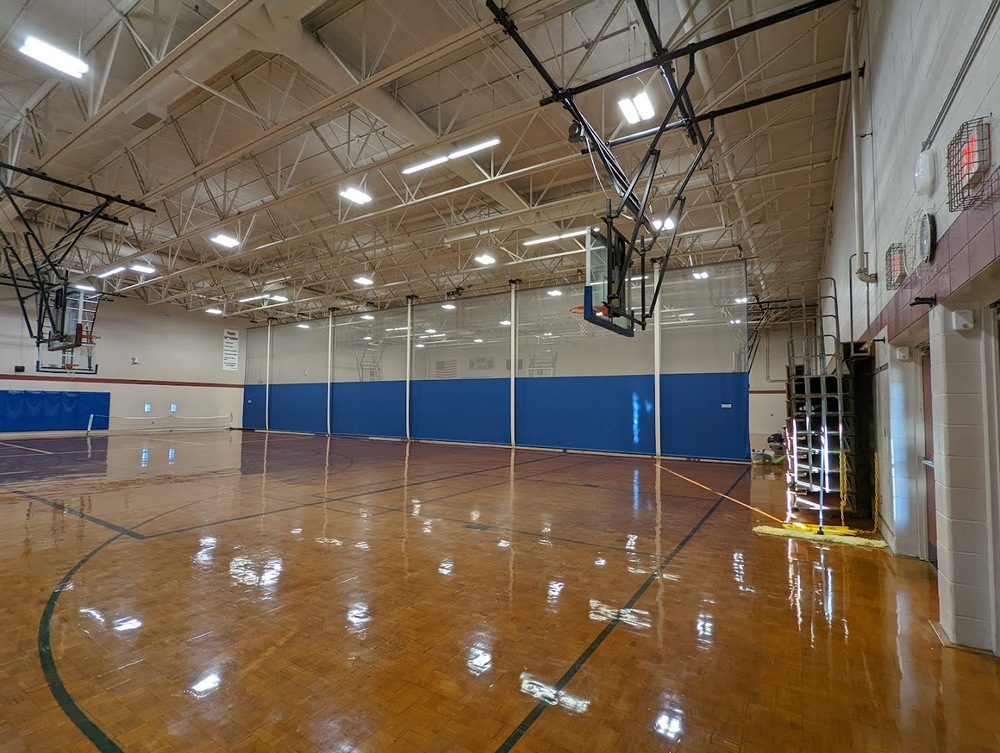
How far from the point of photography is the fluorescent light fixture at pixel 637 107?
7289 millimetres

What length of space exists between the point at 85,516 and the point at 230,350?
21415mm

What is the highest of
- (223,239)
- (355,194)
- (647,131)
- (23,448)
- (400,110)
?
(400,110)

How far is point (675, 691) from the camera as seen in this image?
2.58m

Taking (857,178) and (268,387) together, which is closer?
(857,178)

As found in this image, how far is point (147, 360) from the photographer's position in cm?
2228

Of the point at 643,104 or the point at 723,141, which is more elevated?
the point at 723,141

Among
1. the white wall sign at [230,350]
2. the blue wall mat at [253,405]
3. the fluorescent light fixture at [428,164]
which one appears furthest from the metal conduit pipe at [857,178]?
the white wall sign at [230,350]

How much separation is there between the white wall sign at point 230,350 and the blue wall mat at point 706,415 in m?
21.9

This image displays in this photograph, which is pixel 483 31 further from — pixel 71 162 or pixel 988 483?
pixel 71 162

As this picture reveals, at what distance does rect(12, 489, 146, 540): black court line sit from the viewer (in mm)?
5492

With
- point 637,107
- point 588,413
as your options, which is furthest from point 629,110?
point 588,413

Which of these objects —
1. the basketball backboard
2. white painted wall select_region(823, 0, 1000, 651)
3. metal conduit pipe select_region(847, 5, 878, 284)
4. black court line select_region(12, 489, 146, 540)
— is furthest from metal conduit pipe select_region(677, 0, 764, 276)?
black court line select_region(12, 489, 146, 540)

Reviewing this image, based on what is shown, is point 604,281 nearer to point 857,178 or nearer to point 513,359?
point 857,178

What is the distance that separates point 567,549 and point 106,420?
23637 millimetres
